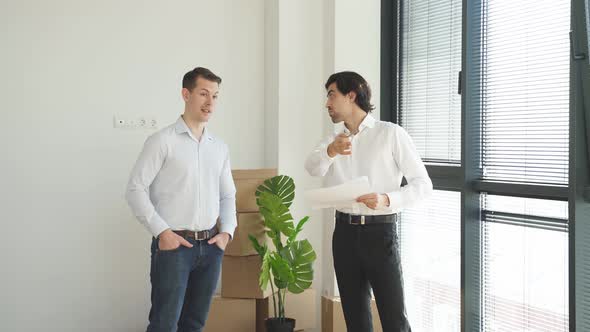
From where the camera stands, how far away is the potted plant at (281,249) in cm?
378

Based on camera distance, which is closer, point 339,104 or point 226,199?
point 339,104

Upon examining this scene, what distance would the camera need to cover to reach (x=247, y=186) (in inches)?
157

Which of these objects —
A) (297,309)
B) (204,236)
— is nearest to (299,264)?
(297,309)

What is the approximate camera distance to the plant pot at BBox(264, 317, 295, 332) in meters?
3.88

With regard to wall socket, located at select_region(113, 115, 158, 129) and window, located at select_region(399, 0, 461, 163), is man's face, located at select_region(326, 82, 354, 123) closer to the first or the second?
window, located at select_region(399, 0, 461, 163)

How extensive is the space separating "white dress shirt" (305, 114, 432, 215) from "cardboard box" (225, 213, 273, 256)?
0.88 m

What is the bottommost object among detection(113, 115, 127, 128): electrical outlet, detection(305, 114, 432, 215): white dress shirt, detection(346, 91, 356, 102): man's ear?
detection(305, 114, 432, 215): white dress shirt

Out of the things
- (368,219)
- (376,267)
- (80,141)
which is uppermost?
(80,141)

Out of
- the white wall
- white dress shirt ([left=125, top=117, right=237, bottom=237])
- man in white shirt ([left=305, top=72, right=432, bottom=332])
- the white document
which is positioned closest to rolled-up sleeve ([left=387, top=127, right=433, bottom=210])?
man in white shirt ([left=305, top=72, right=432, bottom=332])

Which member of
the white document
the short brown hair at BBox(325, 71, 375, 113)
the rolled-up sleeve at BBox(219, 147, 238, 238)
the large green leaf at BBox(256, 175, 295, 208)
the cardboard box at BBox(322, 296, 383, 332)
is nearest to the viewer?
the white document

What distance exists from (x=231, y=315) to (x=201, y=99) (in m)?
1.53

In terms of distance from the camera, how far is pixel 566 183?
3.04m

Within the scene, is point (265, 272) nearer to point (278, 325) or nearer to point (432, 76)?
point (278, 325)

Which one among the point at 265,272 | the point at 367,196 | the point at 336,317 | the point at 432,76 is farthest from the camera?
the point at 336,317
